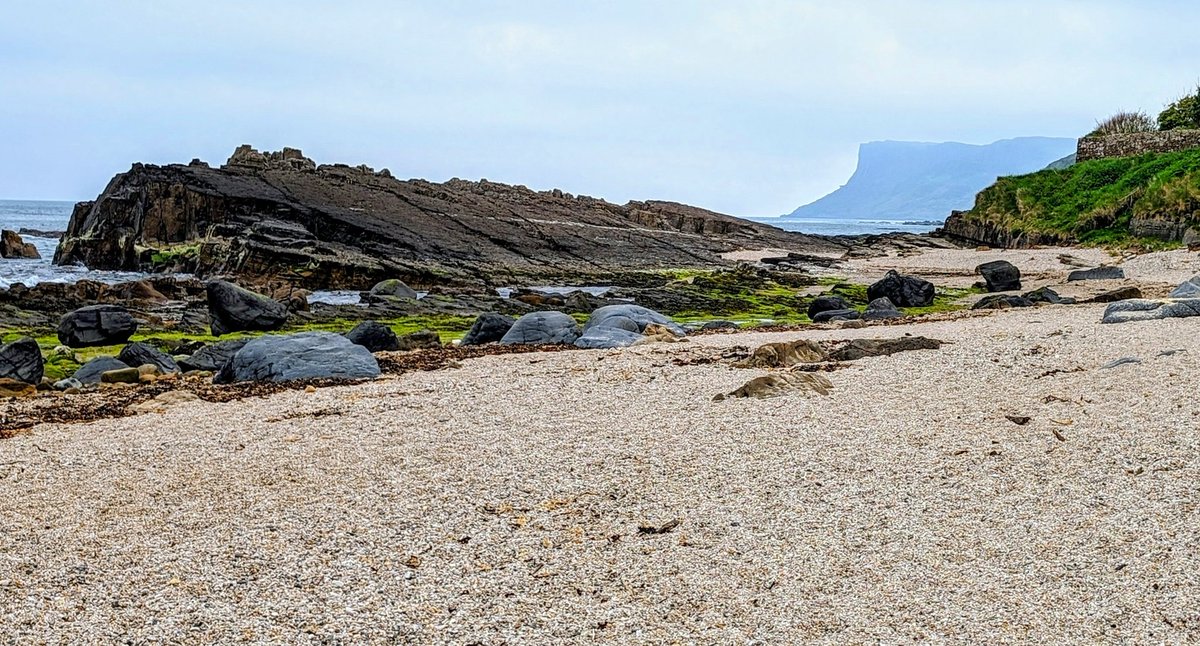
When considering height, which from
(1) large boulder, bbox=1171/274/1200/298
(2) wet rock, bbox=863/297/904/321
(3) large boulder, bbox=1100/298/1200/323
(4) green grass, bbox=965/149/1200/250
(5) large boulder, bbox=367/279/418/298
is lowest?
(5) large boulder, bbox=367/279/418/298

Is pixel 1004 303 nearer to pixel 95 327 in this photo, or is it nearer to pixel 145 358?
pixel 145 358

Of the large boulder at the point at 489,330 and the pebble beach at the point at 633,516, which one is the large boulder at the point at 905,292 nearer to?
the large boulder at the point at 489,330

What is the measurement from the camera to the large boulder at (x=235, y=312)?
2058cm

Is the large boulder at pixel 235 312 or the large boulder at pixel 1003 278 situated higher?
the large boulder at pixel 1003 278

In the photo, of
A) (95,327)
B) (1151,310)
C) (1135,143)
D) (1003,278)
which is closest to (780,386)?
(1151,310)

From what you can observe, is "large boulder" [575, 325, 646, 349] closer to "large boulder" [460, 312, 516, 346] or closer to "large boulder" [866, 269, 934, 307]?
"large boulder" [460, 312, 516, 346]

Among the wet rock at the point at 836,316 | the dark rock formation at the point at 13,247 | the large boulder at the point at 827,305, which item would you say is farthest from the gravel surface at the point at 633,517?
the dark rock formation at the point at 13,247

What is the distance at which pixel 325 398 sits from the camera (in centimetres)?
1022

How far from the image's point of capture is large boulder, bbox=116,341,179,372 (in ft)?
47.4

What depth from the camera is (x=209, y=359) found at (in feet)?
49.5

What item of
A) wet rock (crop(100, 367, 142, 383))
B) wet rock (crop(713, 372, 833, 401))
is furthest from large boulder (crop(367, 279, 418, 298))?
wet rock (crop(713, 372, 833, 401))

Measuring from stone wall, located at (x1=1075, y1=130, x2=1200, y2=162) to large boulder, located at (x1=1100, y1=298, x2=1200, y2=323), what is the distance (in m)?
39.6

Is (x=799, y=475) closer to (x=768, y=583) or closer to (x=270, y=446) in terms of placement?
(x=768, y=583)

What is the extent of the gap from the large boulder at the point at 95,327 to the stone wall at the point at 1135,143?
46115mm
